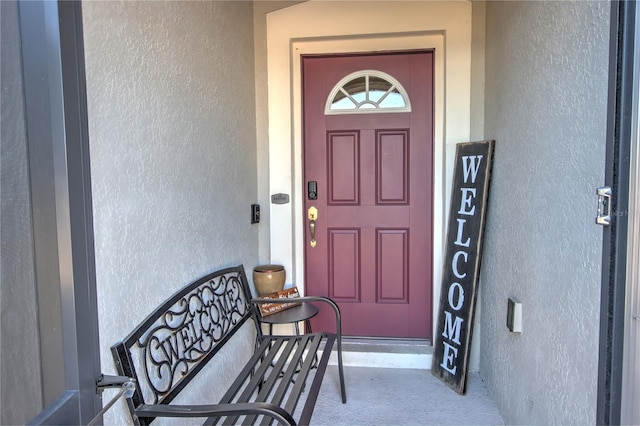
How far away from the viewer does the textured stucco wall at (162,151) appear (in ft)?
3.52

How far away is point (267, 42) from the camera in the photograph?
2.44 metres

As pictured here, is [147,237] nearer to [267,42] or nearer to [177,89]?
[177,89]

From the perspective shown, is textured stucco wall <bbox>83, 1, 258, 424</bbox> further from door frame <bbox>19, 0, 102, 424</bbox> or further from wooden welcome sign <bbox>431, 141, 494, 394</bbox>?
wooden welcome sign <bbox>431, 141, 494, 394</bbox>

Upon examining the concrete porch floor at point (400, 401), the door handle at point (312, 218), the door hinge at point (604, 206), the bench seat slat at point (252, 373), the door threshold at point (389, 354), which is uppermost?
the door hinge at point (604, 206)

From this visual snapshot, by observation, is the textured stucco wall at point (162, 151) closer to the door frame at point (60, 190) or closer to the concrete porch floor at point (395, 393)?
the door frame at point (60, 190)

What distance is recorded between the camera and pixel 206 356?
156 centimetres

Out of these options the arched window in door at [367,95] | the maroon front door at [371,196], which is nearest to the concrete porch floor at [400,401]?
the maroon front door at [371,196]

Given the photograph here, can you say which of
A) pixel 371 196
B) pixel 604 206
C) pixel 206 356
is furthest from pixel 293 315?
pixel 604 206

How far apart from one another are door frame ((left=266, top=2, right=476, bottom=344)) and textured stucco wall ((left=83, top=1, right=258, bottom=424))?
1.05 feet

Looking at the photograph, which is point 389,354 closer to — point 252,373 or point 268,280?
point 268,280

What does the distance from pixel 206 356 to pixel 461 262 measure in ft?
4.79

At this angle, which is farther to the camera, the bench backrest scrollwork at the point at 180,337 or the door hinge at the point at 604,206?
the bench backrest scrollwork at the point at 180,337

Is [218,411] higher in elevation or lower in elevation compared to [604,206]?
lower

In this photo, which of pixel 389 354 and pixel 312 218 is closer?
pixel 389 354
